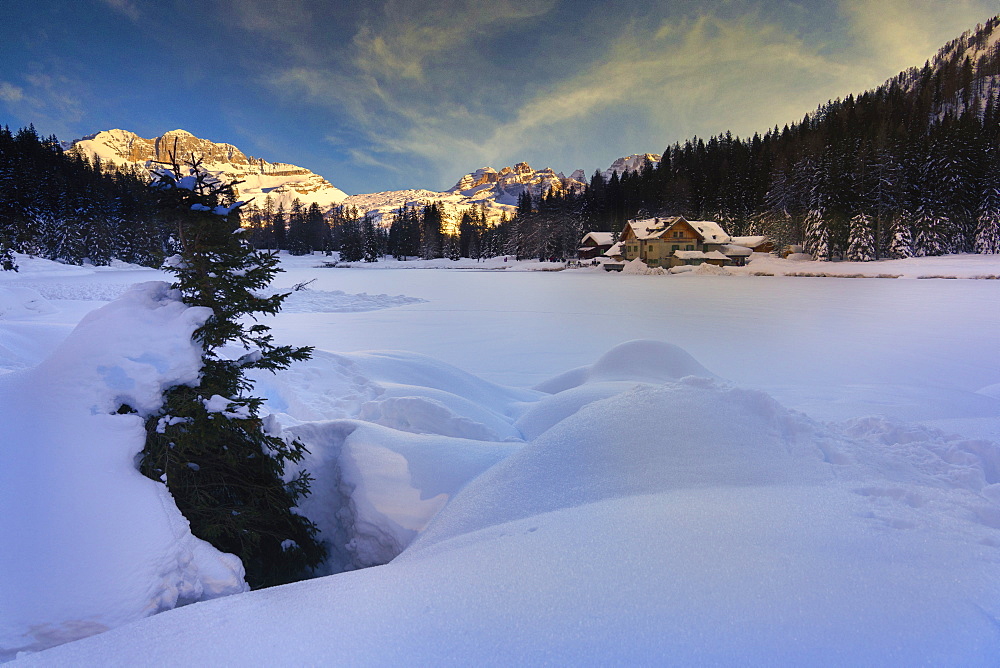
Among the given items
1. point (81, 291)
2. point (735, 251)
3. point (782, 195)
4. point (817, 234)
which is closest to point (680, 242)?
point (735, 251)

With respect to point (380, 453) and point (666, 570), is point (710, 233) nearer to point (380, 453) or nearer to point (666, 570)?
point (380, 453)

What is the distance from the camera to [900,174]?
44562 millimetres

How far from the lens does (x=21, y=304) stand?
13062 millimetres

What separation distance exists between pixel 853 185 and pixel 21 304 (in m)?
64.9

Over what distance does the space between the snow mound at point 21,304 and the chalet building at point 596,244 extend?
62.7 meters

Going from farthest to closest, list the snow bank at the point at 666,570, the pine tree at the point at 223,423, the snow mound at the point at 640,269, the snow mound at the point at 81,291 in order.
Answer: the snow mound at the point at 640,269, the snow mound at the point at 81,291, the pine tree at the point at 223,423, the snow bank at the point at 666,570

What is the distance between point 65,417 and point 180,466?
773mm

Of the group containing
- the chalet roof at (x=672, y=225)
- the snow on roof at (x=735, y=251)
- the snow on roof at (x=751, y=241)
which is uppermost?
the chalet roof at (x=672, y=225)

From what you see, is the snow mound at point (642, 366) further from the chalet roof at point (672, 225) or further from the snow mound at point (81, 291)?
the chalet roof at point (672, 225)

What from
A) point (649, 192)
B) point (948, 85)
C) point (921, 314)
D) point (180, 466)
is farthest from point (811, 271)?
point (948, 85)

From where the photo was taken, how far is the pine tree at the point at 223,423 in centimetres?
320

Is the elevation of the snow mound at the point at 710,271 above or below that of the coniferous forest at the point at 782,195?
below

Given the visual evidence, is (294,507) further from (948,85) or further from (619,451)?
(948,85)

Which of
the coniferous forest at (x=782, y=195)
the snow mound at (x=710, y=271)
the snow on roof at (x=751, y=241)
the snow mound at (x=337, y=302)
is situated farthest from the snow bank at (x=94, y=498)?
the snow on roof at (x=751, y=241)
